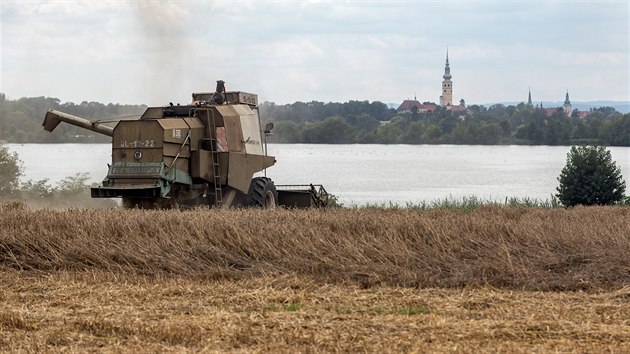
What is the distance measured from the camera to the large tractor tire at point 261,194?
72.7 feet

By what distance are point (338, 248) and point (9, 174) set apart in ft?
84.2

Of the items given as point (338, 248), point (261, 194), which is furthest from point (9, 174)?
point (338, 248)

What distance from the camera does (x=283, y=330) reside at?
30.2ft

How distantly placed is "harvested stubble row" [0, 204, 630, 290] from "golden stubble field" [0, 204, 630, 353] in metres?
0.03

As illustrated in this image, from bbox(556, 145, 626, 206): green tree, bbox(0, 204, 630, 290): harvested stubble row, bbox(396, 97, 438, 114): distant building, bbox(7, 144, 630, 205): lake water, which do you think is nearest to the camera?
bbox(0, 204, 630, 290): harvested stubble row

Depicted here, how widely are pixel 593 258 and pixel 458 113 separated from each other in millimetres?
114171

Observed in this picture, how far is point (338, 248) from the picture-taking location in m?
13.4

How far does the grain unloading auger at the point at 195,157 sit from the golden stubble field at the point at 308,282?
140 inches

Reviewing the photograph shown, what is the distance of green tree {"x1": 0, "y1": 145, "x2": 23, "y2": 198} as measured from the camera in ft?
119

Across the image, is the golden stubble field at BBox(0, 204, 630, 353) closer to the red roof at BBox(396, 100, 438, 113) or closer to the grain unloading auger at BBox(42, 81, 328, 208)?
the grain unloading auger at BBox(42, 81, 328, 208)

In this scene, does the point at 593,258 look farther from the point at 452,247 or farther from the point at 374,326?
the point at 374,326

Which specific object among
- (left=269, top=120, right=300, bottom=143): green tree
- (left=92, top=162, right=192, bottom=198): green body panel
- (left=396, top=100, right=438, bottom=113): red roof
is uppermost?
(left=396, top=100, right=438, bottom=113): red roof

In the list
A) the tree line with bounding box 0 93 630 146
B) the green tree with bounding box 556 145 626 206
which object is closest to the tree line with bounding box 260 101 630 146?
the tree line with bounding box 0 93 630 146

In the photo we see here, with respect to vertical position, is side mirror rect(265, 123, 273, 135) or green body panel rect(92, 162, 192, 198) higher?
side mirror rect(265, 123, 273, 135)
